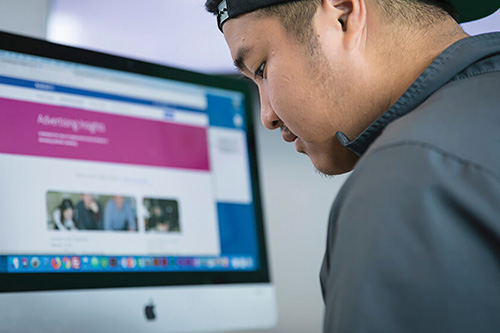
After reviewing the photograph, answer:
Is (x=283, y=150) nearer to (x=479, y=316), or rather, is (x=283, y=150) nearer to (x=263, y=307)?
(x=263, y=307)

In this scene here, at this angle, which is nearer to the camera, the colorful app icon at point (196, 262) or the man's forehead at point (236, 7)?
the man's forehead at point (236, 7)

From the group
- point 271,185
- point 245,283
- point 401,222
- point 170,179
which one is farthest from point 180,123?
point 401,222

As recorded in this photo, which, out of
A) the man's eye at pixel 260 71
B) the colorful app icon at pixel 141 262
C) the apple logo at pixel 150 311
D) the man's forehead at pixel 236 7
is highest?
the man's forehead at pixel 236 7

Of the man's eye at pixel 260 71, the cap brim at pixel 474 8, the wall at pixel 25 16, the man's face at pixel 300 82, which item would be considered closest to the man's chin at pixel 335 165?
the man's face at pixel 300 82

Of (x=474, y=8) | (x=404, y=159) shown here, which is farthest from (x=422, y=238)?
(x=474, y=8)

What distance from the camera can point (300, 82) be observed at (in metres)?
0.77

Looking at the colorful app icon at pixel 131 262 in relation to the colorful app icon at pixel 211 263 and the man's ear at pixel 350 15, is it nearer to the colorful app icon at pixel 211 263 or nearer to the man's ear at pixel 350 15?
the colorful app icon at pixel 211 263

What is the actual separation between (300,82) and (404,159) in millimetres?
322

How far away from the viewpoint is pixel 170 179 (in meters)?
1.15

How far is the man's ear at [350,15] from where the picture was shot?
0.74 m

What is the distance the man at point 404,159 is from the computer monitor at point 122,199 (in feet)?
1.46

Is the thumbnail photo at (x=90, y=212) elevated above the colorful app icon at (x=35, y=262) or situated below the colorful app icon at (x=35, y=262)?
above

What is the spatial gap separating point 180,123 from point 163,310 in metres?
0.37

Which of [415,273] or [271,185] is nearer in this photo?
[415,273]
